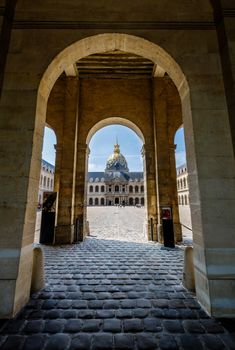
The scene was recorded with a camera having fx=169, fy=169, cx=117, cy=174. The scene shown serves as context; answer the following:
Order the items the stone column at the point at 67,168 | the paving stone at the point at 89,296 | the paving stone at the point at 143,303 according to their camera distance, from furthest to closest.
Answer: the stone column at the point at 67,168
the paving stone at the point at 89,296
the paving stone at the point at 143,303

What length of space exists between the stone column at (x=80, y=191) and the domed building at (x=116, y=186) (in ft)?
213

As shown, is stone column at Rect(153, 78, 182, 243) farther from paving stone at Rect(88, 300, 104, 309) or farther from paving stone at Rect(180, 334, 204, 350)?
paving stone at Rect(180, 334, 204, 350)

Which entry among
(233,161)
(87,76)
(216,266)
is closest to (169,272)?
(216,266)

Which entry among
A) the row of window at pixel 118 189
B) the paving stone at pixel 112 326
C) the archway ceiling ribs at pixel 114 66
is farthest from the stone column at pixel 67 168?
the row of window at pixel 118 189

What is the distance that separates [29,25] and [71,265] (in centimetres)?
538

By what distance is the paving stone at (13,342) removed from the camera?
1.82 metres

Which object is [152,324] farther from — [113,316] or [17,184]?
[17,184]

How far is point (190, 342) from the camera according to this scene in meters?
1.90

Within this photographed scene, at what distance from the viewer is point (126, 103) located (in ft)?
30.0

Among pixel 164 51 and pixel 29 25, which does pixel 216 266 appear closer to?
pixel 164 51

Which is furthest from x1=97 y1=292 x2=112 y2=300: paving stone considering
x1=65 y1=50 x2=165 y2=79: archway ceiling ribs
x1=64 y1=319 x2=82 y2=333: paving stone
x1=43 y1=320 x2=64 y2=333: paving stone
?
x1=65 y1=50 x2=165 y2=79: archway ceiling ribs

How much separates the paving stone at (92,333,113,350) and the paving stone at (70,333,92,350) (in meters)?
0.07

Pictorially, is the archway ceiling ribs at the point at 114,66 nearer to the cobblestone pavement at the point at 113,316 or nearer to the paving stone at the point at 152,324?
Answer: the cobblestone pavement at the point at 113,316

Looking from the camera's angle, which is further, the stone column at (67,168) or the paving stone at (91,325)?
the stone column at (67,168)
